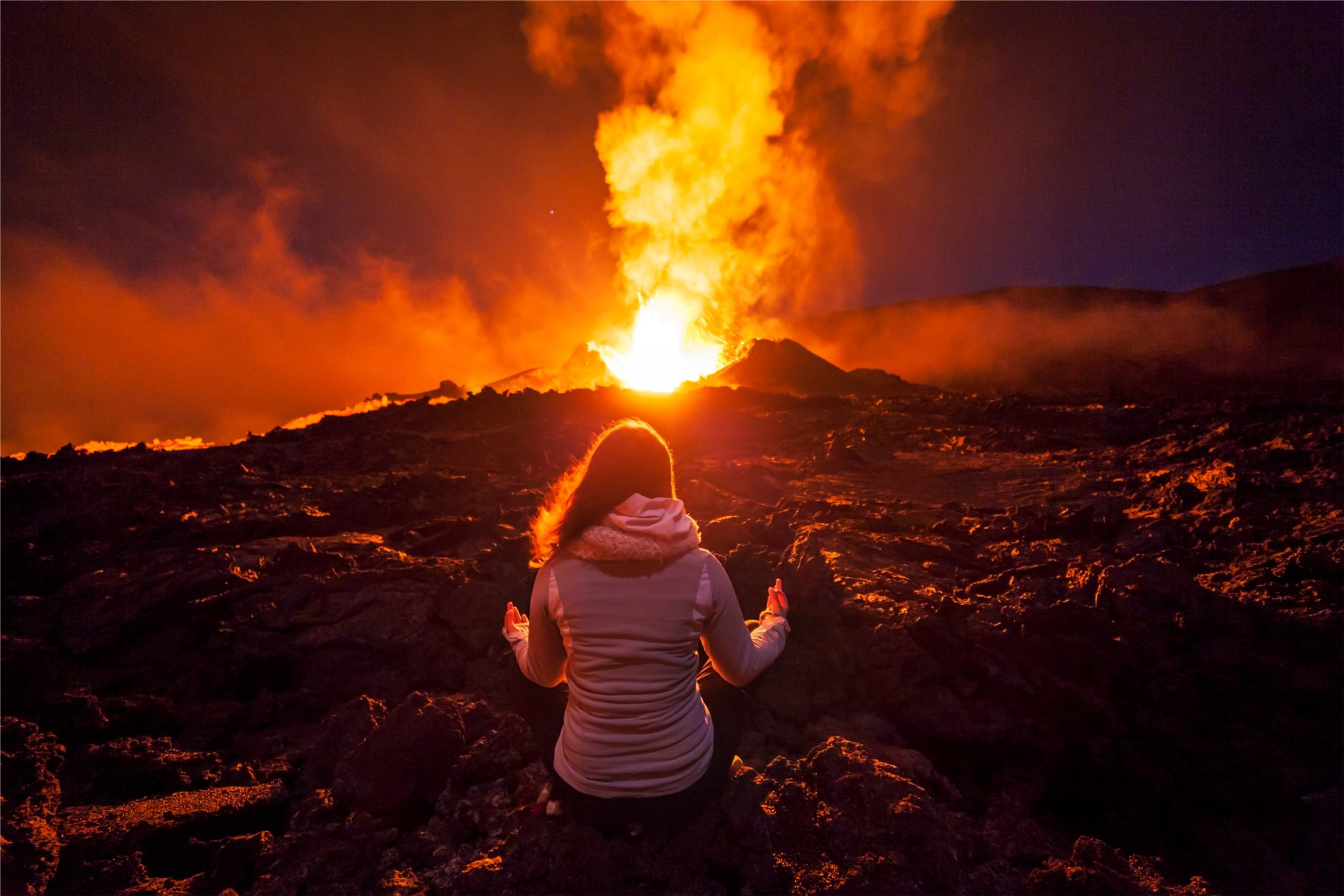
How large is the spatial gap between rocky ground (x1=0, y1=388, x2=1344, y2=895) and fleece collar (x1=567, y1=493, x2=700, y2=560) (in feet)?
3.69

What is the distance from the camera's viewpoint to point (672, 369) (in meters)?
24.4

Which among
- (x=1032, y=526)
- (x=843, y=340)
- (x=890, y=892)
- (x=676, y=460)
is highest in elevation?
(x=843, y=340)

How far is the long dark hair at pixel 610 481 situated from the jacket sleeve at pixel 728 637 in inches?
15.2

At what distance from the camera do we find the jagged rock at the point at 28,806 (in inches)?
86.6

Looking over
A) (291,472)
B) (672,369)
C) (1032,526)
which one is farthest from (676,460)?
(672,369)

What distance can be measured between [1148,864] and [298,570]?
252 inches

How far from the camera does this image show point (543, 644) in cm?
201

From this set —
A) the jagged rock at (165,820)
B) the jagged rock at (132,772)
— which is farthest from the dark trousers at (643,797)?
the jagged rock at (132,772)

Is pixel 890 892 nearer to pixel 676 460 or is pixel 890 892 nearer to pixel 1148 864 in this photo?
pixel 1148 864

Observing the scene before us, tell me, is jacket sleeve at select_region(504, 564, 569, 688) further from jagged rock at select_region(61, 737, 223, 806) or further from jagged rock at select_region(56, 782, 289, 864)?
jagged rock at select_region(61, 737, 223, 806)

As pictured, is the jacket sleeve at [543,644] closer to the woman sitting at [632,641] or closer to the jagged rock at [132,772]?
the woman sitting at [632,641]

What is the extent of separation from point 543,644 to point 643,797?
2.16 feet

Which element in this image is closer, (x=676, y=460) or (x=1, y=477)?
(x=1, y=477)

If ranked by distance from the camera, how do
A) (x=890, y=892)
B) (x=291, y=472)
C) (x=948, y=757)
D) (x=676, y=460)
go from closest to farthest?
(x=890, y=892) < (x=948, y=757) < (x=291, y=472) < (x=676, y=460)
